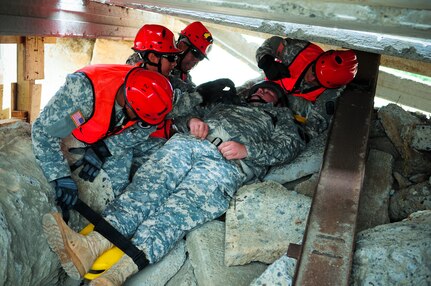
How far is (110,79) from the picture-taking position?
346cm

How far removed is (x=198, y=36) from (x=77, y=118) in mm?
2616

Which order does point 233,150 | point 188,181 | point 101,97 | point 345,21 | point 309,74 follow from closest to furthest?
point 345,21 → point 101,97 → point 188,181 → point 233,150 → point 309,74

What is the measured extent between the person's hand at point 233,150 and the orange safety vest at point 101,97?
1109 millimetres

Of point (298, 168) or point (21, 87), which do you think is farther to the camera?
point (21, 87)

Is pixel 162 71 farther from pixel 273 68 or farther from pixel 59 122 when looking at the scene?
pixel 59 122

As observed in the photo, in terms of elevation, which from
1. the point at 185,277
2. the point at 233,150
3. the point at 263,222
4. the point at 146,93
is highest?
the point at 146,93

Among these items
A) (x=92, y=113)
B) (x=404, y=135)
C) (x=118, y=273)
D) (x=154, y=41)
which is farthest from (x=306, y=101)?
(x=118, y=273)

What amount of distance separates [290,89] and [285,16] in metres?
3.35

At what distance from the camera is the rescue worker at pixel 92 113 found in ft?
10.7

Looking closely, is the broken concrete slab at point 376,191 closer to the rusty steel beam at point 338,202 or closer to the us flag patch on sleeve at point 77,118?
the rusty steel beam at point 338,202

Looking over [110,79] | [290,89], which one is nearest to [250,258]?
[110,79]

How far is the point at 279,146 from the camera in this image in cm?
428

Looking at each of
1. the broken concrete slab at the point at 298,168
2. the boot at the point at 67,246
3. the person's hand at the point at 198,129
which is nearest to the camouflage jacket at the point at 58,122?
the boot at the point at 67,246

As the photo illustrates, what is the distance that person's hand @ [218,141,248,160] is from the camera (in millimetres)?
4016
